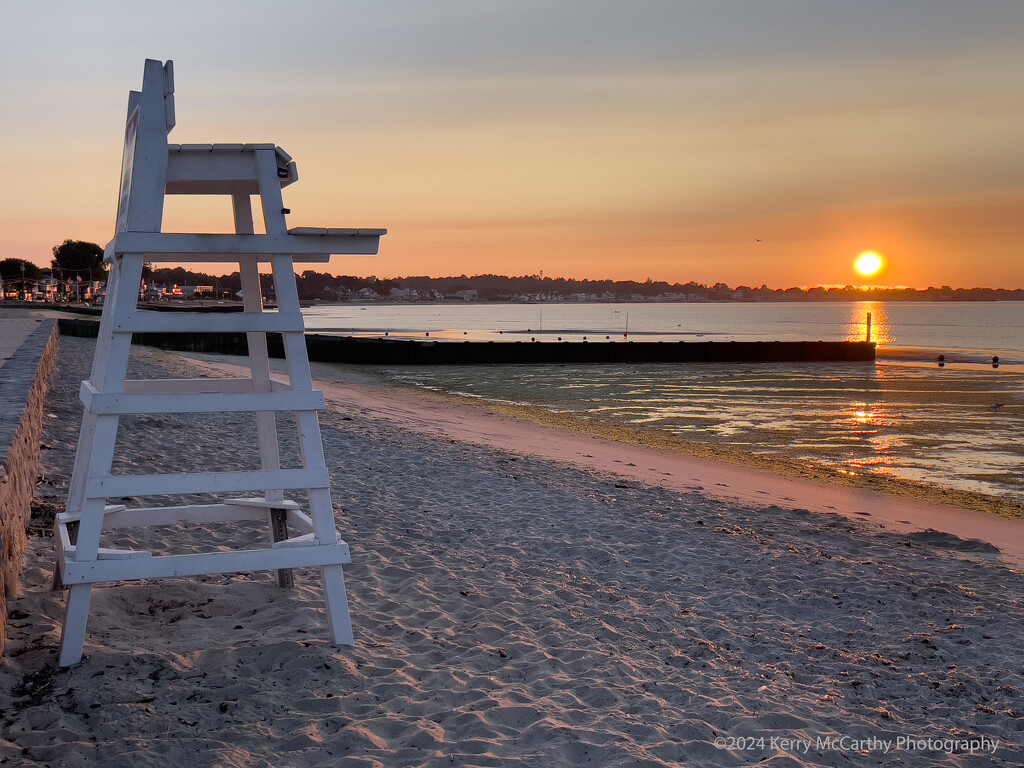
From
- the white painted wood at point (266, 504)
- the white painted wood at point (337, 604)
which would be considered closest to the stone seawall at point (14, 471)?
the white painted wood at point (266, 504)

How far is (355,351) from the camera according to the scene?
1704 inches

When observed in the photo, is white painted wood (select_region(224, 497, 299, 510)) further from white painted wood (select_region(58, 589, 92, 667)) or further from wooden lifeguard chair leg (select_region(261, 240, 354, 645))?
white painted wood (select_region(58, 589, 92, 667))

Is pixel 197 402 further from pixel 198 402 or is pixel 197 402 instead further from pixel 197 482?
pixel 197 482

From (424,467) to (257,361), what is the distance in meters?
6.17

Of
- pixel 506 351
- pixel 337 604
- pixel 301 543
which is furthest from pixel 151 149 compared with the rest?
pixel 506 351

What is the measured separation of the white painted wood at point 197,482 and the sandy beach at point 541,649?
81 centimetres

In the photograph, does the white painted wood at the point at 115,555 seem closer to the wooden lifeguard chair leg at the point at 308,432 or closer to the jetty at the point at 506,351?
the wooden lifeguard chair leg at the point at 308,432

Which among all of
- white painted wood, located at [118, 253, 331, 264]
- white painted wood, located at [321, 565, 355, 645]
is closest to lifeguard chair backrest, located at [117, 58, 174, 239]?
white painted wood, located at [118, 253, 331, 264]

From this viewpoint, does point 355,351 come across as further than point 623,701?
Yes

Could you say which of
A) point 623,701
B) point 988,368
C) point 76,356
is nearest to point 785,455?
point 623,701

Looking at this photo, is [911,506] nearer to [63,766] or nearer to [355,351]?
[63,766]

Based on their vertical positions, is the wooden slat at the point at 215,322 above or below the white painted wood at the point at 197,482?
above

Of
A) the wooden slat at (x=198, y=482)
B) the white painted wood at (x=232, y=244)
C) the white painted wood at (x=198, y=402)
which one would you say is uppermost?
the white painted wood at (x=232, y=244)

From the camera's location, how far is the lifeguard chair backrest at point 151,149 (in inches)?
142
